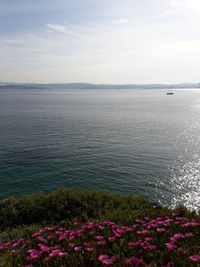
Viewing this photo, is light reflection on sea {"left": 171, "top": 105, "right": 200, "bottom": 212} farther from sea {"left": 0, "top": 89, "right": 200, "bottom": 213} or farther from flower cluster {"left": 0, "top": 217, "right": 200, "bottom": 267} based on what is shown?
flower cluster {"left": 0, "top": 217, "right": 200, "bottom": 267}

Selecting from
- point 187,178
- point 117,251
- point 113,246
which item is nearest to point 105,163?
point 187,178

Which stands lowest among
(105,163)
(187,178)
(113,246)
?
(187,178)

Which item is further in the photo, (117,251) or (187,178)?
(187,178)

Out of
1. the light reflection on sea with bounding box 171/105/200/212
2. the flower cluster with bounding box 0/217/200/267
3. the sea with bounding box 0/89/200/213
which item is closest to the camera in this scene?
the flower cluster with bounding box 0/217/200/267

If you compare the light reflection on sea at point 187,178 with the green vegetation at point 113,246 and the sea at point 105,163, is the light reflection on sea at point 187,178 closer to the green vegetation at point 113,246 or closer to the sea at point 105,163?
the sea at point 105,163

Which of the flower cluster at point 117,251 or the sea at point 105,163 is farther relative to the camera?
the sea at point 105,163

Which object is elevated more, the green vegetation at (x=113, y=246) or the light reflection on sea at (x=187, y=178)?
the green vegetation at (x=113, y=246)

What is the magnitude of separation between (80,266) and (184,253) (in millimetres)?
2676

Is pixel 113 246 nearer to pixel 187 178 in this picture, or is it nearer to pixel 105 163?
pixel 187 178

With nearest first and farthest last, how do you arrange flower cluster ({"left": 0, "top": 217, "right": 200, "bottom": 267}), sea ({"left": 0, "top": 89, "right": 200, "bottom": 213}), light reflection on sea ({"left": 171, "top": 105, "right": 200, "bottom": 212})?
flower cluster ({"left": 0, "top": 217, "right": 200, "bottom": 267}), light reflection on sea ({"left": 171, "top": 105, "right": 200, "bottom": 212}), sea ({"left": 0, "top": 89, "right": 200, "bottom": 213})

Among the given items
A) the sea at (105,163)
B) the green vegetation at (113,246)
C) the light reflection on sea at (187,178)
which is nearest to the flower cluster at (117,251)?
the green vegetation at (113,246)

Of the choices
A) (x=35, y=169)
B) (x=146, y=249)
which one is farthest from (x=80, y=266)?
(x=35, y=169)

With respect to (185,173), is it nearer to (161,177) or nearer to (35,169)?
(161,177)

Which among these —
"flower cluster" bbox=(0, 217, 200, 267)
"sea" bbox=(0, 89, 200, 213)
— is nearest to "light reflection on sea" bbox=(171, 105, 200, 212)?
"sea" bbox=(0, 89, 200, 213)
